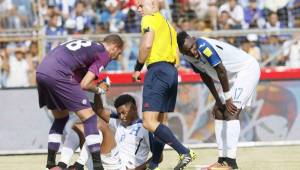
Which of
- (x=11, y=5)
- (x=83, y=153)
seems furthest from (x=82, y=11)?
(x=83, y=153)

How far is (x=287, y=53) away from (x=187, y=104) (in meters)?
2.22

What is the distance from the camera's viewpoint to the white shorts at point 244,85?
9.10 metres

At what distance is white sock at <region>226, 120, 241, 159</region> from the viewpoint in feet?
29.6

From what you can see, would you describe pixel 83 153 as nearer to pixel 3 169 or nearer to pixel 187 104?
pixel 3 169

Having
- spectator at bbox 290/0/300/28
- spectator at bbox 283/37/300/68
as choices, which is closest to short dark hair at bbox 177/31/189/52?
spectator at bbox 283/37/300/68

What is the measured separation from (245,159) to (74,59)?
122 inches

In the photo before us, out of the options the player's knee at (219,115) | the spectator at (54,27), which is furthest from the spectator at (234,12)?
the player's knee at (219,115)

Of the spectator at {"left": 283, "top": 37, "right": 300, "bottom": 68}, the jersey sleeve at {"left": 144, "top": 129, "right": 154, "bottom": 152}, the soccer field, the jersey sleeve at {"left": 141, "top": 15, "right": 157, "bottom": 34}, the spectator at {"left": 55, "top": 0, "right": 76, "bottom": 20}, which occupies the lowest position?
the soccer field

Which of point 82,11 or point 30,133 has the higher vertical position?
point 82,11

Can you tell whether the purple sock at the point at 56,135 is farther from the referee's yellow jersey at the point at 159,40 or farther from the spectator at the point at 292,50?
the spectator at the point at 292,50

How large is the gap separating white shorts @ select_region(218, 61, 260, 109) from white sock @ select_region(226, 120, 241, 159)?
227 millimetres

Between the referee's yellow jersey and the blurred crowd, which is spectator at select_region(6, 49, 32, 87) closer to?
the blurred crowd

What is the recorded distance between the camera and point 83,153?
A: 8.40m

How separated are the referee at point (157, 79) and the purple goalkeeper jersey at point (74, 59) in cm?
74
